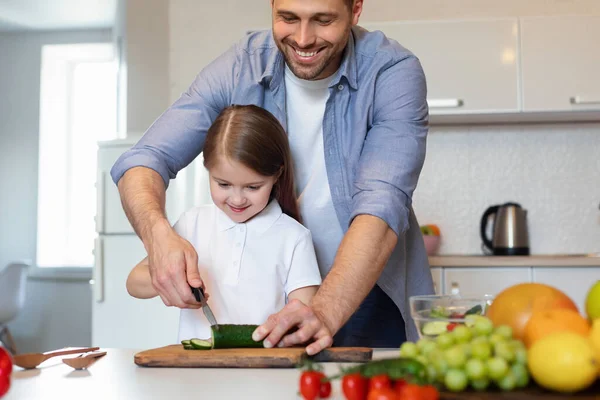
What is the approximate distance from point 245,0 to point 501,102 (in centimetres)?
132

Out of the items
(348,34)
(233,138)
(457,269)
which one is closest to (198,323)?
(233,138)

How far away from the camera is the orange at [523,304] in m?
0.79

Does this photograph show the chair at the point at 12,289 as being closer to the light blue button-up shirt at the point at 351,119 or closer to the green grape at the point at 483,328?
the light blue button-up shirt at the point at 351,119

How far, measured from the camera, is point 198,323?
5.19 ft

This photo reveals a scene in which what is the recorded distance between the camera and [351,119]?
163 centimetres

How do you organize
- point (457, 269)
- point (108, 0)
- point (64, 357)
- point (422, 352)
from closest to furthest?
1. point (422, 352)
2. point (64, 357)
3. point (457, 269)
4. point (108, 0)

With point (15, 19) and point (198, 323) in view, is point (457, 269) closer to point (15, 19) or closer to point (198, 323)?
point (198, 323)

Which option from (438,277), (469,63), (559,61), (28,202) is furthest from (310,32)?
(28,202)

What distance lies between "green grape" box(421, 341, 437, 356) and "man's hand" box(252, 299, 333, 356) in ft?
1.31

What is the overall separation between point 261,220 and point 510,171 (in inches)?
86.9

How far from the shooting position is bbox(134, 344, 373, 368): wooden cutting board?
41.5 inches

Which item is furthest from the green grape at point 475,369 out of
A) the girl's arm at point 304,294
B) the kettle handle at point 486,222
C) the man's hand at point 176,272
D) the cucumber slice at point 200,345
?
the kettle handle at point 486,222

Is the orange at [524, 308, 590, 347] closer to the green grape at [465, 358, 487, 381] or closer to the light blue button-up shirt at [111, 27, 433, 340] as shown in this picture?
the green grape at [465, 358, 487, 381]

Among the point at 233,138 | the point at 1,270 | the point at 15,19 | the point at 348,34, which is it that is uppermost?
the point at 15,19
